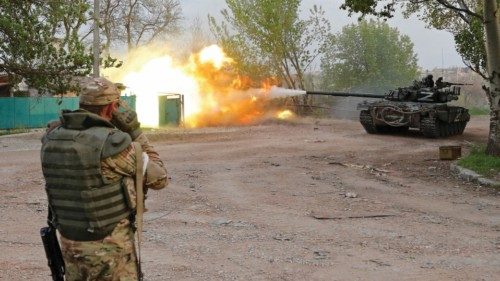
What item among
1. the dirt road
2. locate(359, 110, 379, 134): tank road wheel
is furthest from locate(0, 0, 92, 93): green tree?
locate(359, 110, 379, 134): tank road wheel

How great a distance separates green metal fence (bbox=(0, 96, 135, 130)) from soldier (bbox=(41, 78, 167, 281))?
2387 centimetres

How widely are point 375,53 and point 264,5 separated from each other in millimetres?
21219

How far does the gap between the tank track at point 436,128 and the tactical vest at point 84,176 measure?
1762 centimetres

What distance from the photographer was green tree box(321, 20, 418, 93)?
51.2m

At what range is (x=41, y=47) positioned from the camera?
1823 centimetres

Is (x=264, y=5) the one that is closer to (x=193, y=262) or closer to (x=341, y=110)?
(x=341, y=110)

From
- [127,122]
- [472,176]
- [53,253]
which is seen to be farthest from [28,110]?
[127,122]

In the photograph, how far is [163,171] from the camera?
134 inches

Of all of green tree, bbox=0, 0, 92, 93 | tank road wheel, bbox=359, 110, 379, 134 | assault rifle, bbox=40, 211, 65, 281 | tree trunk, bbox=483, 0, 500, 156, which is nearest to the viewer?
assault rifle, bbox=40, 211, 65, 281

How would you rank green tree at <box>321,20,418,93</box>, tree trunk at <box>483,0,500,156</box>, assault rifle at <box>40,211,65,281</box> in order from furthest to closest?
green tree at <box>321,20,418,93</box>, tree trunk at <box>483,0,500,156</box>, assault rifle at <box>40,211,65,281</box>

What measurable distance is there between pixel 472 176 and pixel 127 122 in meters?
9.73

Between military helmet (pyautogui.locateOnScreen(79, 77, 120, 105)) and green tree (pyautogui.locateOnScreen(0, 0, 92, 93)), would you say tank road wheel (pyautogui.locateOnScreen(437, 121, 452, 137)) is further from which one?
military helmet (pyautogui.locateOnScreen(79, 77, 120, 105))

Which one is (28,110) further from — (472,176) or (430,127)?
(472,176)

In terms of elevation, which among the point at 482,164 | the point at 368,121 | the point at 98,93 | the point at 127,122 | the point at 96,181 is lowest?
the point at 482,164
